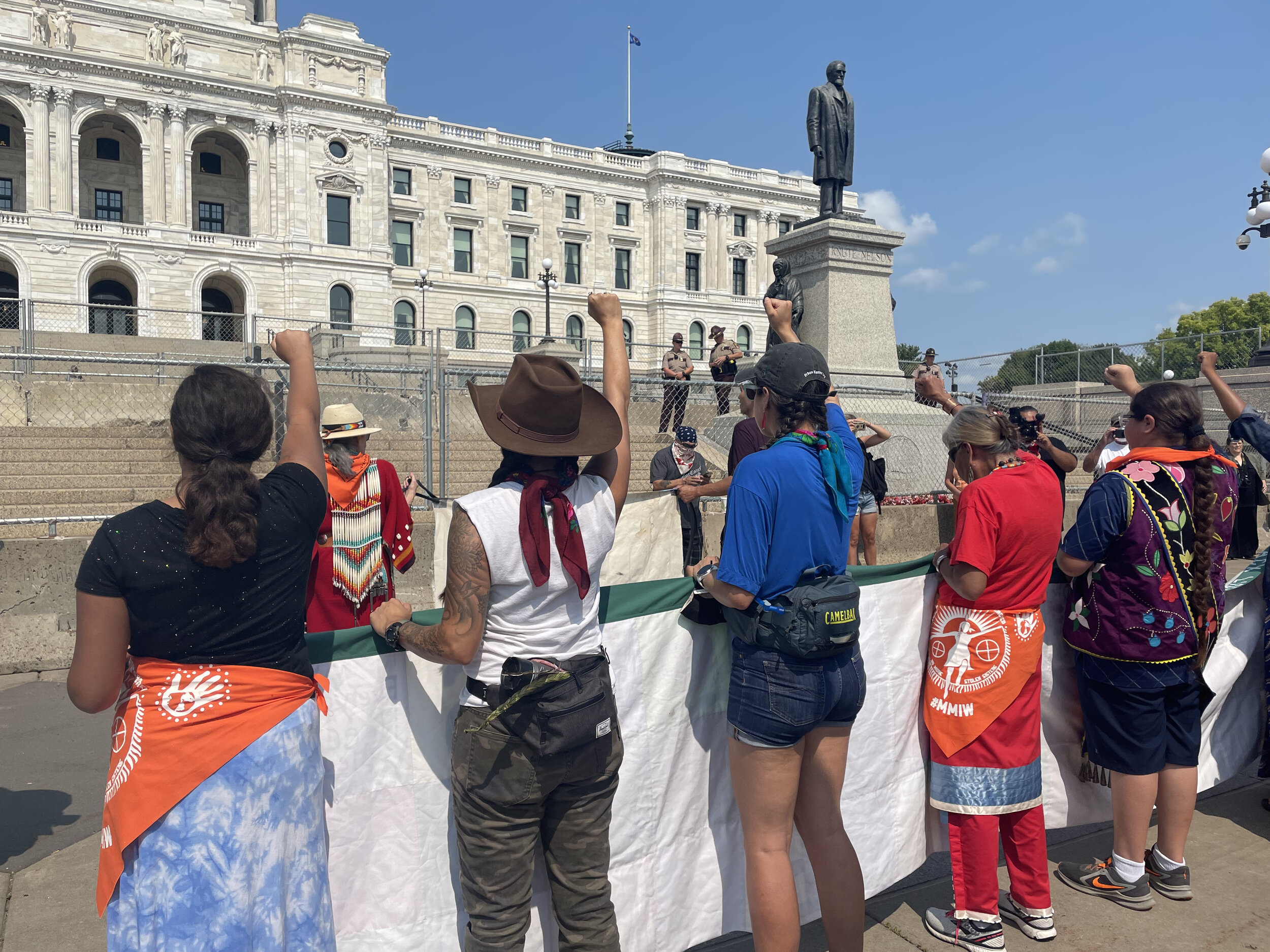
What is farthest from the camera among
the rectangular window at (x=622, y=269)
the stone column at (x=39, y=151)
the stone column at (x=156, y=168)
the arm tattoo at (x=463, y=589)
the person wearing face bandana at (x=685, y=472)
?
the rectangular window at (x=622, y=269)

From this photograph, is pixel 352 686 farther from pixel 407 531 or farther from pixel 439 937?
pixel 407 531

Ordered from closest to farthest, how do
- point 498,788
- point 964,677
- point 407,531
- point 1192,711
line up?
point 498,788 → point 964,677 → point 1192,711 → point 407,531

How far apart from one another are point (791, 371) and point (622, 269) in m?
65.9

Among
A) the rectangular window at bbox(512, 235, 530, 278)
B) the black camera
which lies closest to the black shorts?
the black camera

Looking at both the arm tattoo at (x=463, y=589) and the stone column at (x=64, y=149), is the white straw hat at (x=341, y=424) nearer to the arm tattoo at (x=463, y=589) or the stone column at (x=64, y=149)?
the arm tattoo at (x=463, y=589)

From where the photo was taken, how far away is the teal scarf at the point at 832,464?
8.96 ft

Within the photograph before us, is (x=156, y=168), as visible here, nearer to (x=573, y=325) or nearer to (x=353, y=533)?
(x=573, y=325)

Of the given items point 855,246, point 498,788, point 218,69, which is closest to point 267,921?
point 498,788

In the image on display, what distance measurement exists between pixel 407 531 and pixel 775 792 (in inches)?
107

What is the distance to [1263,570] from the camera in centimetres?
475

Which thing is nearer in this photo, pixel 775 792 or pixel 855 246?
pixel 775 792

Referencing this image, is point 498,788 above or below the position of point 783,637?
below

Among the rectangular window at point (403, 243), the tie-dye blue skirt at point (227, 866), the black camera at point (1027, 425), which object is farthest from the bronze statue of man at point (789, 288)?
the rectangular window at point (403, 243)

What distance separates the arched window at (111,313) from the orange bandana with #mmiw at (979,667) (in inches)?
1684
